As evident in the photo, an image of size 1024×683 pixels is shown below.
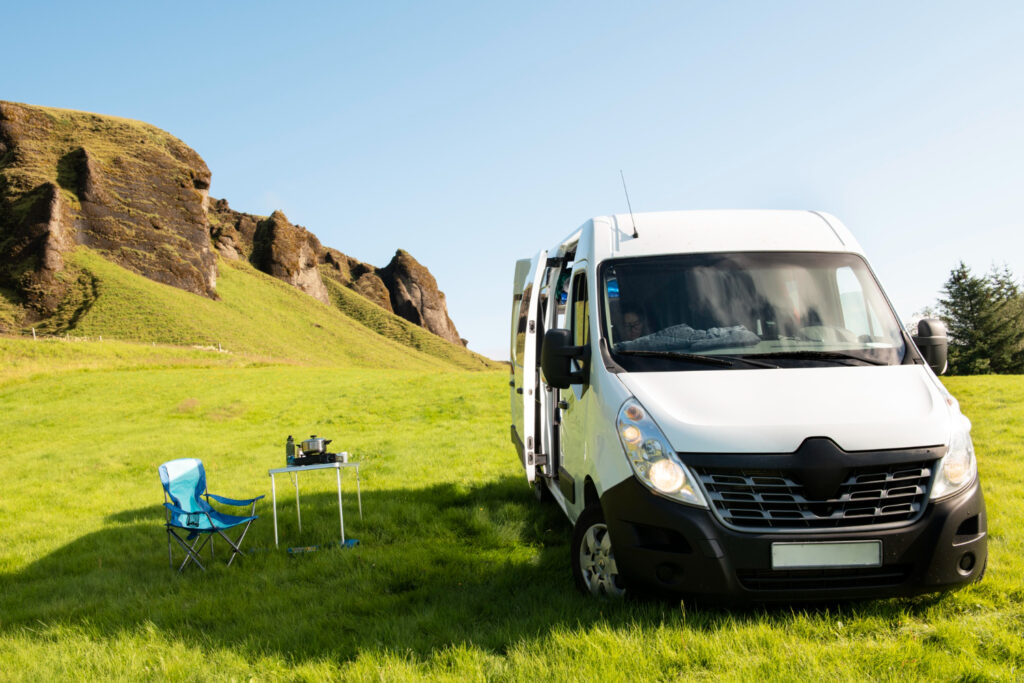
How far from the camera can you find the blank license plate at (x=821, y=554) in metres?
3.64

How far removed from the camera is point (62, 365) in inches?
1385

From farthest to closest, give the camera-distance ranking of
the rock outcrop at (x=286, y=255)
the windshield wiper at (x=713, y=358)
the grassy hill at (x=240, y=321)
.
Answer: the rock outcrop at (x=286, y=255)
the grassy hill at (x=240, y=321)
the windshield wiper at (x=713, y=358)

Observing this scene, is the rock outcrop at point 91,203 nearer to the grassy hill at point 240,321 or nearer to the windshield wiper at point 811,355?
the grassy hill at point 240,321

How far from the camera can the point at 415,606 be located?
4785mm

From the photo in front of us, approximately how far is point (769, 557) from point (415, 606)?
8.10 feet

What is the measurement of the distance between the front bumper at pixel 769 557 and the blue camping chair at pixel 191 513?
414cm

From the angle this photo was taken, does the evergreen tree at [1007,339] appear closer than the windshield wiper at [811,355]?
No

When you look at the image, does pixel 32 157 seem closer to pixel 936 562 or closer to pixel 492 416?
pixel 492 416

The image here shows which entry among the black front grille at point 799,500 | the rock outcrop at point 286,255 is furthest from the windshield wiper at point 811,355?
the rock outcrop at point 286,255

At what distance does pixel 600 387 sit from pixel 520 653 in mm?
1668

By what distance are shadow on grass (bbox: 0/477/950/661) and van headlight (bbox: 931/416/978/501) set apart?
86cm

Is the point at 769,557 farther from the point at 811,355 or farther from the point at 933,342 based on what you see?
the point at 933,342

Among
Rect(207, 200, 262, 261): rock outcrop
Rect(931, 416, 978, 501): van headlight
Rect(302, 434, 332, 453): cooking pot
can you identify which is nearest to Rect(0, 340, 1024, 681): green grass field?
Rect(931, 416, 978, 501): van headlight

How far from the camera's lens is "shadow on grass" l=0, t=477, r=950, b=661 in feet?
13.7
